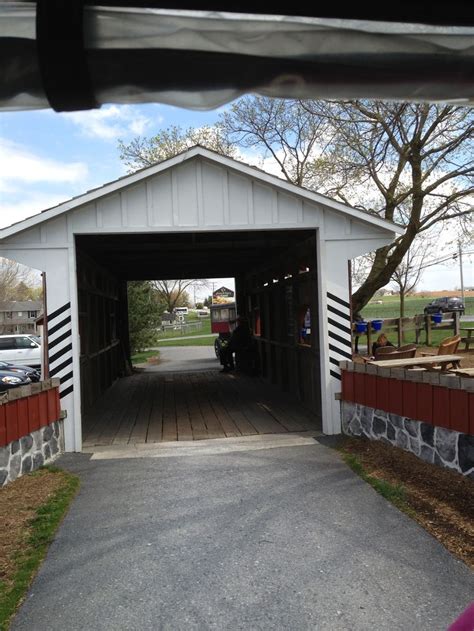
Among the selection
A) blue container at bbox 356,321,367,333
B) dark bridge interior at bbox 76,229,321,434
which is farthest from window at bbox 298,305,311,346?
blue container at bbox 356,321,367,333

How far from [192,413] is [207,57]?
867 cm

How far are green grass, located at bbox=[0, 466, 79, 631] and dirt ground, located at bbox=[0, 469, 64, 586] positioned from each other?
0.05 meters

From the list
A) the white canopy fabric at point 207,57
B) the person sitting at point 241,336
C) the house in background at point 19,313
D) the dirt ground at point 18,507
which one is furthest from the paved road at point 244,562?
the house in background at point 19,313

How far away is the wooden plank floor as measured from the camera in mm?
→ 8219

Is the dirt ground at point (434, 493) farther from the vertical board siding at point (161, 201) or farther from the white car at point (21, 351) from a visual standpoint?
the white car at point (21, 351)

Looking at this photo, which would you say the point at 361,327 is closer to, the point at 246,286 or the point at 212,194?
the point at 246,286

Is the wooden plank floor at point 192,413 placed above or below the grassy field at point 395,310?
below

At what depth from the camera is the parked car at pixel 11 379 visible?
1395 centimetres

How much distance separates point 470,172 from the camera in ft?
52.3

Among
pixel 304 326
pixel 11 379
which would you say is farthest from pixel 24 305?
pixel 304 326

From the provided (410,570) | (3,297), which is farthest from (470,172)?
(3,297)

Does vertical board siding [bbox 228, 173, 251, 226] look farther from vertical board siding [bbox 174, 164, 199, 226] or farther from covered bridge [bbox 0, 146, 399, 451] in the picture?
vertical board siding [bbox 174, 164, 199, 226]

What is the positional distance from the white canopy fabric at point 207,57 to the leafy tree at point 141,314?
20.6m

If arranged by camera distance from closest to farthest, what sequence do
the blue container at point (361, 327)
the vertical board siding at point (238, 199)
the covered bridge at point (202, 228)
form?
the covered bridge at point (202, 228) → the vertical board siding at point (238, 199) → the blue container at point (361, 327)
